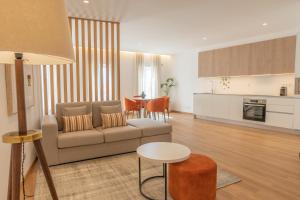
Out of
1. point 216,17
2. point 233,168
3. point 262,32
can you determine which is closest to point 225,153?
point 233,168

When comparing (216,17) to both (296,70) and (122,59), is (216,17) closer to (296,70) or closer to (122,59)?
(296,70)

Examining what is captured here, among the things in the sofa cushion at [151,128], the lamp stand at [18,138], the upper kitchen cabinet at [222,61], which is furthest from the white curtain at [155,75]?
the lamp stand at [18,138]

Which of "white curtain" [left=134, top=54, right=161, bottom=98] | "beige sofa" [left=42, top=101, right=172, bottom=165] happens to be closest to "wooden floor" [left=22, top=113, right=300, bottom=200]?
"beige sofa" [left=42, top=101, right=172, bottom=165]

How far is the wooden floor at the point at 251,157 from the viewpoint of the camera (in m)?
2.27

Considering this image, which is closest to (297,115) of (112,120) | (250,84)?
(250,84)

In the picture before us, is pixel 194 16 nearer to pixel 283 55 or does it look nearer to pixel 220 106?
pixel 283 55

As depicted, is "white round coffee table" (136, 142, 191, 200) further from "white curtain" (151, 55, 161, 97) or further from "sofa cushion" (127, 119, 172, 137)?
Result: "white curtain" (151, 55, 161, 97)

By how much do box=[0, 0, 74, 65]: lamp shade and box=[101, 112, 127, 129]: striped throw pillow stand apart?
8.91 ft

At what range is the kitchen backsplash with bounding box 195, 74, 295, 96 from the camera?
5.36 meters

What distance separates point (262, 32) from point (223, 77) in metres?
1.89

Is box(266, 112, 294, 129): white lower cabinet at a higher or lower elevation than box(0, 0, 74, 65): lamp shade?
lower

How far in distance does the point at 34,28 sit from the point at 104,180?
2168 millimetres

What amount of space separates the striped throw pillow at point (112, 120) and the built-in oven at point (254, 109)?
379cm

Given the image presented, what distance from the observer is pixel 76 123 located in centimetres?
334
